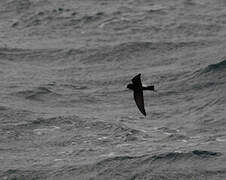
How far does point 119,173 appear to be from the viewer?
2089 cm

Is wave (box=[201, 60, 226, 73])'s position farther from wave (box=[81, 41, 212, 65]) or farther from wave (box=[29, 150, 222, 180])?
wave (box=[29, 150, 222, 180])

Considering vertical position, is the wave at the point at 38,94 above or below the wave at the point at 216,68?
below

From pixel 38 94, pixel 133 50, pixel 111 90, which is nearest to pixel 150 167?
pixel 111 90

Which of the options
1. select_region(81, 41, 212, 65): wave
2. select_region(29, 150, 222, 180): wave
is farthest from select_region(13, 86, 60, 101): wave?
select_region(29, 150, 222, 180): wave

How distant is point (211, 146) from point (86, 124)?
147 inches

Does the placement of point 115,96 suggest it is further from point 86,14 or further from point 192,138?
point 86,14

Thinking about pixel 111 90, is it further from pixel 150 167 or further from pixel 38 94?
pixel 150 167

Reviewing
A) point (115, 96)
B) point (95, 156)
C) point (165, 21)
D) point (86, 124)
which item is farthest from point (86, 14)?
point (95, 156)

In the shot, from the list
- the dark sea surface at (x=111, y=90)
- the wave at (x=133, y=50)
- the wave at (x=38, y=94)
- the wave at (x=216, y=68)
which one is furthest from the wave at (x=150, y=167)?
the wave at (x=133, y=50)

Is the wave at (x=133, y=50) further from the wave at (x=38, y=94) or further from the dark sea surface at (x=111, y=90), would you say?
the wave at (x=38, y=94)

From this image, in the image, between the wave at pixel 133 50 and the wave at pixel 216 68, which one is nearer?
the wave at pixel 216 68

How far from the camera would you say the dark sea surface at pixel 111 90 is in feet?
70.7

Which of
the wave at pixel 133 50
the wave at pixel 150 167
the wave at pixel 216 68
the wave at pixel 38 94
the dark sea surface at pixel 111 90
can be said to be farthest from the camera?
the wave at pixel 133 50

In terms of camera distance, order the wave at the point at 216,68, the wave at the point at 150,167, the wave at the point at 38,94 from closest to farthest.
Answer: the wave at the point at 150,167 → the wave at the point at 38,94 → the wave at the point at 216,68
